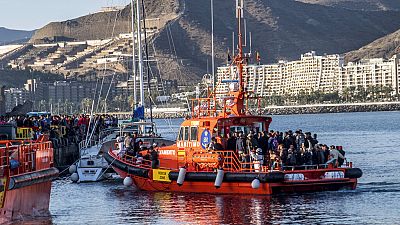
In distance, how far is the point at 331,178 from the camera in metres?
44.4

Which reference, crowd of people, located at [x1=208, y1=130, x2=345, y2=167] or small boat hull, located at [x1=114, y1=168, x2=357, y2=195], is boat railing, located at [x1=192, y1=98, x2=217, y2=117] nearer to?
crowd of people, located at [x1=208, y1=130, x2=345, y2=167]

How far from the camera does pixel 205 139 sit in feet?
149

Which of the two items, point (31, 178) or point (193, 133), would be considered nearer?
point (31, 178)

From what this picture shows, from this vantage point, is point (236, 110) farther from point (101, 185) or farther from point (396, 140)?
point (396, 140)

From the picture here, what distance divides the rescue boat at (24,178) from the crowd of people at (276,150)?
7912mm

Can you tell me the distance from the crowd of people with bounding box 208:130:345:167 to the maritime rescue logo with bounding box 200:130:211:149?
0.32 meters

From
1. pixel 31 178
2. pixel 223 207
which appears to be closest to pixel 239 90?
pixel 223 207

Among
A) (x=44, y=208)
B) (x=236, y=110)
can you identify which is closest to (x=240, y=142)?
(x=236, y=110)

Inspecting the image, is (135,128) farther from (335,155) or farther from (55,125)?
(335,155)

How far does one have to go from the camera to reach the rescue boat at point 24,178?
112 feet

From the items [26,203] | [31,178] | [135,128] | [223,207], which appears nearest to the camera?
[31,178]

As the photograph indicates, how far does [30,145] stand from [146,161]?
1158 cm

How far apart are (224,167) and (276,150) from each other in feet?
6.67

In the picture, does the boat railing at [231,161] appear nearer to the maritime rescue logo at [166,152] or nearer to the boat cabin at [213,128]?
the boat cabin at [213,128]
